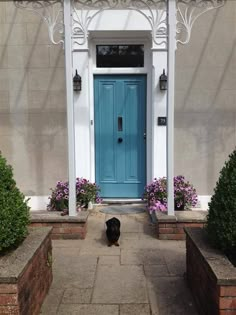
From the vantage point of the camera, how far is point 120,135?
267 inches

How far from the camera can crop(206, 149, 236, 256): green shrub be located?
293 cm

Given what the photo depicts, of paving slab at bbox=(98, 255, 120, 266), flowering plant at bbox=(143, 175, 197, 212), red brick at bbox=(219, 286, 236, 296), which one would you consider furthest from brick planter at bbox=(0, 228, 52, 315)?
flowering plant at bbox=(143, 175, 197, 212)

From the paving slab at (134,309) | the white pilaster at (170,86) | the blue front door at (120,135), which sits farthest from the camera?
the blue front door at (120,135)

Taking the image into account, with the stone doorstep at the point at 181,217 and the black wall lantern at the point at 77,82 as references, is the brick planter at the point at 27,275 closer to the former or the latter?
the stone doorstep at the point at 181,217

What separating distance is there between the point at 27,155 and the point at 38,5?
2.39 meters

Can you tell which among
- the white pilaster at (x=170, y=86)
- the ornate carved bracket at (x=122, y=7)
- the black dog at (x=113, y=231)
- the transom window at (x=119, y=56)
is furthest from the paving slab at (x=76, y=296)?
the transom window at (x=119, y=56)

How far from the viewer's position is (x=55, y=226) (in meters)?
5.15

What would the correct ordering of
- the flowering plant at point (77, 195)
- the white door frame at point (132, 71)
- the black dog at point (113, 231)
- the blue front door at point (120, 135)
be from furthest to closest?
1. the blue front door at point (120, 135)
2. the white door frame at point (132, 71)
3. the flowering plant at point (77, 195)
4. the black dog at point (113, 231)

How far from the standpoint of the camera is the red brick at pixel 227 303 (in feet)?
8.55

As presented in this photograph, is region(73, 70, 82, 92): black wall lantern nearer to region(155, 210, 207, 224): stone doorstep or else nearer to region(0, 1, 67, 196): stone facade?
region(0, 1, 67, 196): stone facade

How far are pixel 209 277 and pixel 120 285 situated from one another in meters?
1.20

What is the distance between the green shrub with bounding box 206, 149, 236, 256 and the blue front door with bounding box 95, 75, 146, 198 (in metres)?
3.62

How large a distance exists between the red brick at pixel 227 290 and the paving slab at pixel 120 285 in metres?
1.03

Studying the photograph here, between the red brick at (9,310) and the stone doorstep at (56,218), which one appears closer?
the red brick at (9,310)
